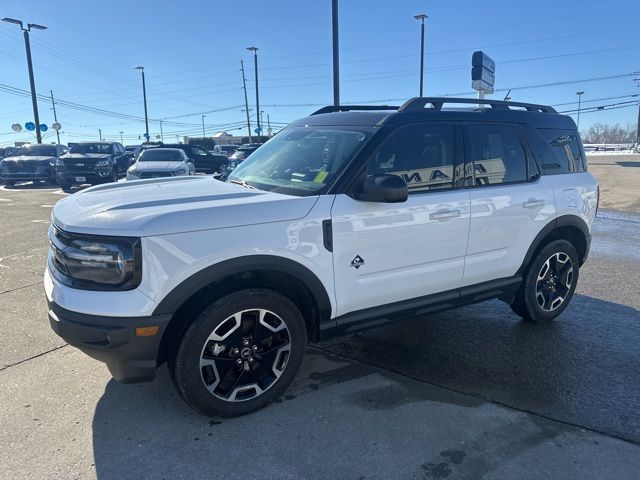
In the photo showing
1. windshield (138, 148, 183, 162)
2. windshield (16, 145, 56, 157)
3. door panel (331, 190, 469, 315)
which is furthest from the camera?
windshield (16, 145, 56, 157)

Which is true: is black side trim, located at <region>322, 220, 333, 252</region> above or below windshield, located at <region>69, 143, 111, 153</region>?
below

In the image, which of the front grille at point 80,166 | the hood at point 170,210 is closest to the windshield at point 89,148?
the front grille at point 80,166

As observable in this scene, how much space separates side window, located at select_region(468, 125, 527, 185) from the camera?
154 inches

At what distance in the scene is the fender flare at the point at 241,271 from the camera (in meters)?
2.67

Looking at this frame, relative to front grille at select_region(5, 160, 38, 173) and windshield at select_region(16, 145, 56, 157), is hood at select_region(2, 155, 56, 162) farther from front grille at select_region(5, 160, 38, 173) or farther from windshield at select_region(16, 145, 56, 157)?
windshield at select_region(16, 145, 56, 157)

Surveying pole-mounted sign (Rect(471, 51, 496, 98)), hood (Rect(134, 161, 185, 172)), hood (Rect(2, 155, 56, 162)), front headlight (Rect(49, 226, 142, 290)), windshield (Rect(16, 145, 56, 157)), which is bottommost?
front headlight (Rect(49, 226, 142, 290))

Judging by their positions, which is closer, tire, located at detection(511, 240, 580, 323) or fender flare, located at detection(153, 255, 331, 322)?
fender flare, located at detection(153, 255, 331, 322)

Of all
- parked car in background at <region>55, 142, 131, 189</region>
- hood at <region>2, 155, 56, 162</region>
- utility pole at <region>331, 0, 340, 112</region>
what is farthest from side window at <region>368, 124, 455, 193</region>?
hood at <region>2, 155, 56, 162</region>

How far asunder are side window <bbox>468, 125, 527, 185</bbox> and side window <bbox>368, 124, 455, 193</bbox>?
0.26 m

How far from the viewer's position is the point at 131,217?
2.67 meters

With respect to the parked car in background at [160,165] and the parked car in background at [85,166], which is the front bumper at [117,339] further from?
the parked car in background at [85,166]

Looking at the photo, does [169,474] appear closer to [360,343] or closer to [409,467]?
[409,467]

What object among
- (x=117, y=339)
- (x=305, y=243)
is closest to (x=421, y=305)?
(x=305, y=243)

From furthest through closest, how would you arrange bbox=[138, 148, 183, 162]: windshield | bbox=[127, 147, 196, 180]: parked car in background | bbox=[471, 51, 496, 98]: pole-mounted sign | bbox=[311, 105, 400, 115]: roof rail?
bbox=[138, 148, 183, 162]: windshield
bbox=[127, 147, 196, 180]: parked car in background
bbox=[471, 51, 496, 98]: pole-mounted sign
bbox=[311, 105, 400, 115]: roof rail
